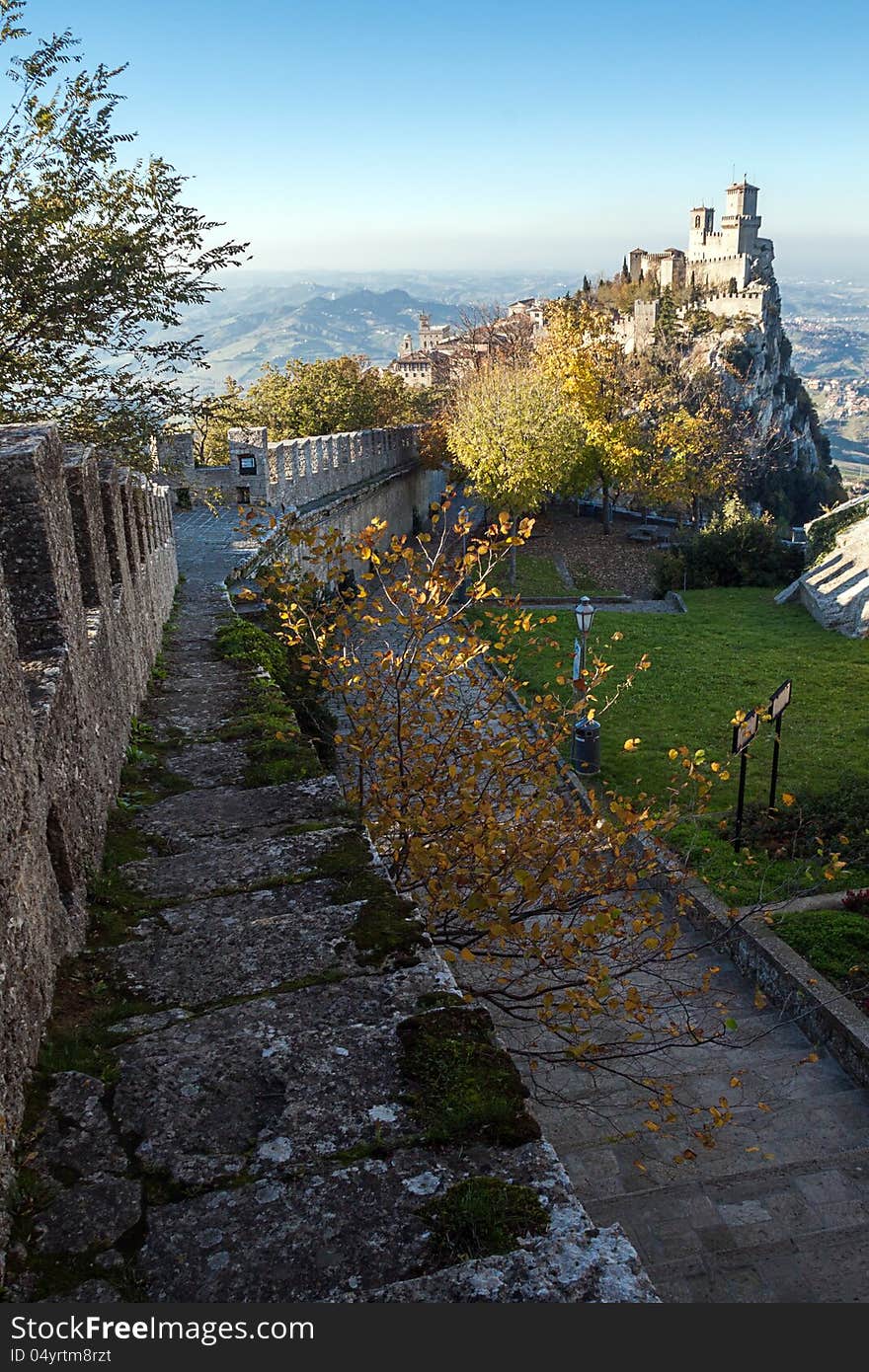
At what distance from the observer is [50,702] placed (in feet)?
15.8

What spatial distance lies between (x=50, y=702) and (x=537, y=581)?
25.2 m

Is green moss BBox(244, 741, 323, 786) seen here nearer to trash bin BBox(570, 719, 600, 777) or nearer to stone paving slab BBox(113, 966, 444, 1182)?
stone paving slab BBox(113, 966, 444, 1182)

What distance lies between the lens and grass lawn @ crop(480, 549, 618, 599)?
2764cm

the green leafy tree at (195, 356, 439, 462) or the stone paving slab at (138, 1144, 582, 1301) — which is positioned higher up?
the green leafy tree at (195, 356, 439, 462)

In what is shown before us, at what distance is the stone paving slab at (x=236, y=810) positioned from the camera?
20.3ft

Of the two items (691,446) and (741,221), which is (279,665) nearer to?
(691,446)

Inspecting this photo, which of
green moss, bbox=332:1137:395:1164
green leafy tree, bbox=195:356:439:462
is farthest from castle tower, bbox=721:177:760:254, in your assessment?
green moss, bbox=332:1137:395:1164

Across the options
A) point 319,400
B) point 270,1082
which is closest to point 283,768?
point 270,1082

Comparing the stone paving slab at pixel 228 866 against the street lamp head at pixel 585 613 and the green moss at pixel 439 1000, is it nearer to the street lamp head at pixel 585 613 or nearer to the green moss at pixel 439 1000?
the green moss at pixel 439 1000

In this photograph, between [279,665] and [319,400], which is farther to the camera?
[319,400]

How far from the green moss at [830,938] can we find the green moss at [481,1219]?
5.93m

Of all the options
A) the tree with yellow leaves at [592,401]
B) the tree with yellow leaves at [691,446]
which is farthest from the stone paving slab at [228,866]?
the tree with yellow leaves at [691,446]

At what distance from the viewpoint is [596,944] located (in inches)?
202

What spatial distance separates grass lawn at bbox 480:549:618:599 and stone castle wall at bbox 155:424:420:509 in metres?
5.39
